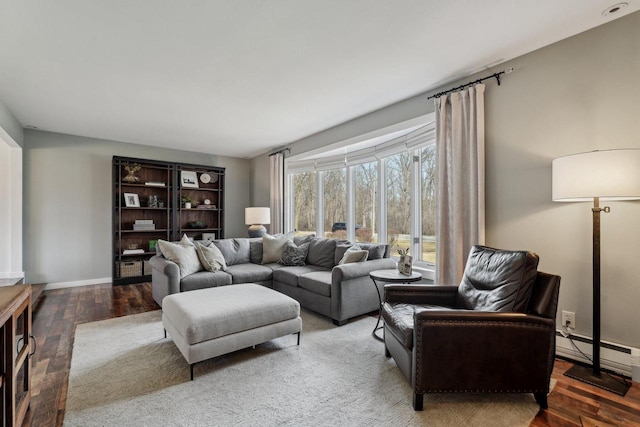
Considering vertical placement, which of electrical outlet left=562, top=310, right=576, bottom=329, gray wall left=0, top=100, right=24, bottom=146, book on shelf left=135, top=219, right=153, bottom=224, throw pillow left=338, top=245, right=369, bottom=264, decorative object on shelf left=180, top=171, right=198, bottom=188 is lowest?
electrical outlet left=562, top=310, right=576, bottom=329

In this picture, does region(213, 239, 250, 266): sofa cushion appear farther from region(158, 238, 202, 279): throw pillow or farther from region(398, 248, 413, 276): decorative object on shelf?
region(398, 248, 413, 276): decorative object on shelf

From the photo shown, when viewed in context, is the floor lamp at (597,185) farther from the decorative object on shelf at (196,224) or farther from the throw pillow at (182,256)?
the decorative object on shelf at (196,224)

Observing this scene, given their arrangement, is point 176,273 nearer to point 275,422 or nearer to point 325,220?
point 275,422

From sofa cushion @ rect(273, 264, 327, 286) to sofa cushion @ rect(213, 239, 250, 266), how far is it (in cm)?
72

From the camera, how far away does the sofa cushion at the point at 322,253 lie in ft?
13.6

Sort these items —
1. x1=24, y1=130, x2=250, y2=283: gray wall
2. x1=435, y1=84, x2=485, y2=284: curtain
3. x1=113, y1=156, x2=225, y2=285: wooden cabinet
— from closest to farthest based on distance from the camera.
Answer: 1. x1=435, y1=84, x2=485, y2=284: curtain
2. x1=24, y1=130, x2=250, y2=283: gray wall
3. x1=113, y1=156, x2=225, y2=285: wooden cabinet

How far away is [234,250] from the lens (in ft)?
14.8

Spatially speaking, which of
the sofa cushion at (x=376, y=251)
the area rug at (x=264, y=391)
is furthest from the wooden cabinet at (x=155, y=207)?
the sofa cushion at (x=376, y=251)

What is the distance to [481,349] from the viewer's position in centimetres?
179

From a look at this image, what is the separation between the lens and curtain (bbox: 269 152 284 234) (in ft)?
→ 19.1

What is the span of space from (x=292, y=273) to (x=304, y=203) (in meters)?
2.10

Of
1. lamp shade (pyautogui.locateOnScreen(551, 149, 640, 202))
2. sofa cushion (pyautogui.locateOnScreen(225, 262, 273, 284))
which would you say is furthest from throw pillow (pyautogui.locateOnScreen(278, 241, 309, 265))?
lamp shade (pyautogui.locateOnScreen(551, 149, 640, 202))

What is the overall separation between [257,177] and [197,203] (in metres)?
1.39

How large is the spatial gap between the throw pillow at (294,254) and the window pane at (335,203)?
0.82 m
